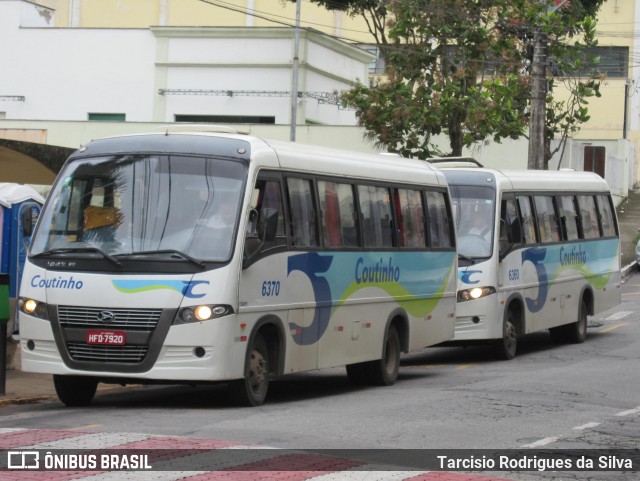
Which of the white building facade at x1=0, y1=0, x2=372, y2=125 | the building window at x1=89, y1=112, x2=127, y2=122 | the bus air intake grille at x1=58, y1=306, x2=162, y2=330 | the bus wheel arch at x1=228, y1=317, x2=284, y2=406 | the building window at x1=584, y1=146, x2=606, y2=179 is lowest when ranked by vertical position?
the bus wheel arch at x1=228, y1=317, x2=284, y2=406

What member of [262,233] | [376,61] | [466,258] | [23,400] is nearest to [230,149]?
[262,233]

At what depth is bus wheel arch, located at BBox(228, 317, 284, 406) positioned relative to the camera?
13.2 meters

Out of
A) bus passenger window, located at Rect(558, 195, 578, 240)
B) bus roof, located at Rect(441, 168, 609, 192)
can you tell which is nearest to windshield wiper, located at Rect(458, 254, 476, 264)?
bus roof, located at Rect(441, 168, 609, 192)

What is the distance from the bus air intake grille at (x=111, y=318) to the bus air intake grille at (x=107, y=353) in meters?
0.20

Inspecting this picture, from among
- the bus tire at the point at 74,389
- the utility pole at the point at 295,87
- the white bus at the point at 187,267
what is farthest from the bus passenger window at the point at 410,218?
the utility pole at the point at 295,87

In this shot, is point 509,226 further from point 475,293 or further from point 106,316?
point 106,316

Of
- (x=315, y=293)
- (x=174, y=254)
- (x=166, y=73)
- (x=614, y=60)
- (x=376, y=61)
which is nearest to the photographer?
(x=174, y=254)

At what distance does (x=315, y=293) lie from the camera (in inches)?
576

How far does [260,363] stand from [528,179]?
30.9 ft

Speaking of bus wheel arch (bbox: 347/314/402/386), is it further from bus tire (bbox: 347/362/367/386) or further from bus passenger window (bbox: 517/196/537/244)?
bus passenger window (bbox: 517/196/537/244)

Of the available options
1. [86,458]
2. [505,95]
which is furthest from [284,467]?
[505,95]

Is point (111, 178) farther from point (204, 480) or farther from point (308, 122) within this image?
point (308, 122)

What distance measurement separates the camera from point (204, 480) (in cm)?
853

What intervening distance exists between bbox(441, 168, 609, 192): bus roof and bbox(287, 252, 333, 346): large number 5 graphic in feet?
19.8
